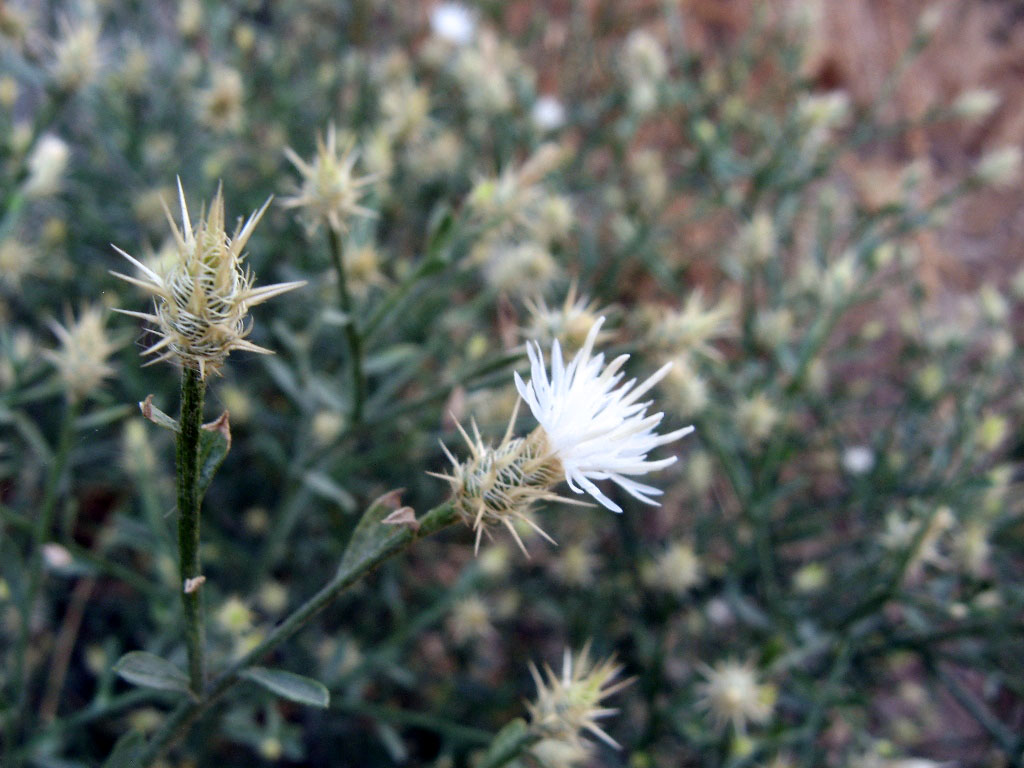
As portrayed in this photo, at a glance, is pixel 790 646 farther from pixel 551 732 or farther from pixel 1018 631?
pixel 551 732

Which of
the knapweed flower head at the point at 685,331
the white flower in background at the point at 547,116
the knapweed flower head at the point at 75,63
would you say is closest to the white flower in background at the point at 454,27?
the white flower in background at the point at 547,116

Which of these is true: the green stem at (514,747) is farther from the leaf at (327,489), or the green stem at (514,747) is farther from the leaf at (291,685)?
the leaf at (327,489)

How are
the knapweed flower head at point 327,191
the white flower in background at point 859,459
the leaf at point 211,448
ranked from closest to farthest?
1. the leaf at point 211,448
2. the knapweed flower head at point 327,191
3. the white flower in background at point 859,459

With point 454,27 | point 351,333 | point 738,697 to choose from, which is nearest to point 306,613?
point 351,333

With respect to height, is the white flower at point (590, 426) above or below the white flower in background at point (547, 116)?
below

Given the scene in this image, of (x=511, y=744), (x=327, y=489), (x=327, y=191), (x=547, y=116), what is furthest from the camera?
(x=547, y=116)

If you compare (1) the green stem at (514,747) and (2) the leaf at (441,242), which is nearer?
(1) the green stem at (514,747)

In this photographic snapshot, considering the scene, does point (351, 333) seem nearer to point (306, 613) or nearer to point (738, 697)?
point (306, 613)
